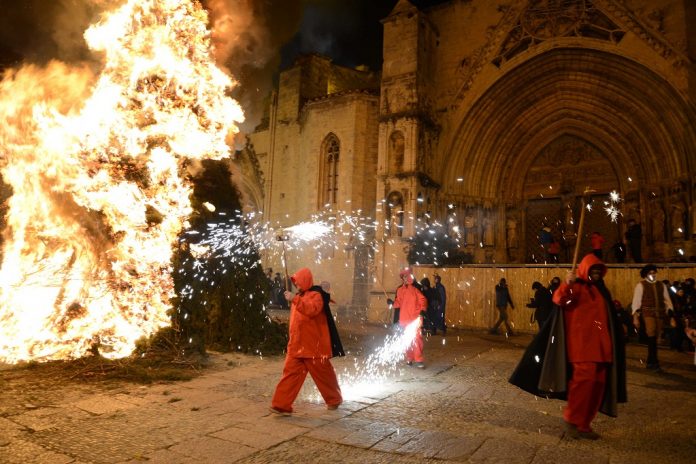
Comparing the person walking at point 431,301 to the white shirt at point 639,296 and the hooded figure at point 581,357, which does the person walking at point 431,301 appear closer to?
the white shirt at point 639,296

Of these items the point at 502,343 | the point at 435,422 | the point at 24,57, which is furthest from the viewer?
the point at 502,343

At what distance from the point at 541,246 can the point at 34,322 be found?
15.0 metres

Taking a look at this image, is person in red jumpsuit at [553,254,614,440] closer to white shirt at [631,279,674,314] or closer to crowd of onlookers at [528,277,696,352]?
white shirt at [631,279,674,314]

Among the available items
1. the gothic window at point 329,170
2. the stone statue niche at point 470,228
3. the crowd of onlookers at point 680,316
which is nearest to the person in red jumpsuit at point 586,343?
the crowd of onlookers at point 680,316

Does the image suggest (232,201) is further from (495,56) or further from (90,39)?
(495,56)

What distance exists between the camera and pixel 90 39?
727 centimetres

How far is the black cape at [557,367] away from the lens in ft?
14.4

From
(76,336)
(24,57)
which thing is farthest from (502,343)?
(24,57)

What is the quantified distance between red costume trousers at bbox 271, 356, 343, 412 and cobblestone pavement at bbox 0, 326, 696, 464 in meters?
0.14

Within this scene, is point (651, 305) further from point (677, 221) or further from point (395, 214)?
point (395, 214)

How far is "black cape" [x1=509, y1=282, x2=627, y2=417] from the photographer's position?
14.4 feet

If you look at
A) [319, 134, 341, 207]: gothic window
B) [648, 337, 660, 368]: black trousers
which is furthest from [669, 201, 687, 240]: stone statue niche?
[319, 134, 341, 207]: gothic window

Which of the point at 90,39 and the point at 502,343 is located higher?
the point at 90,39

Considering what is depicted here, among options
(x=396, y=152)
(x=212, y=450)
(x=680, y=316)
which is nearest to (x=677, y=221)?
(x=680, y=316)
